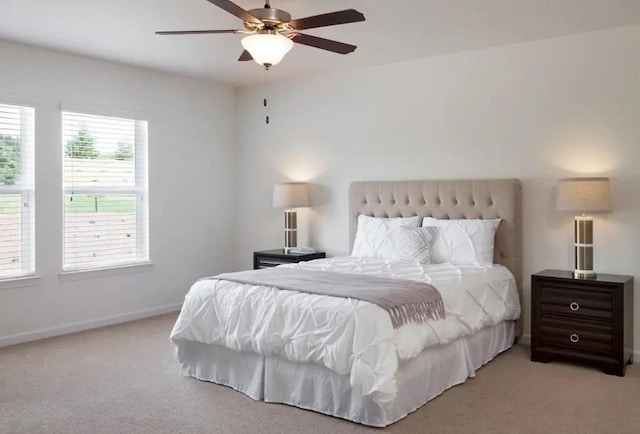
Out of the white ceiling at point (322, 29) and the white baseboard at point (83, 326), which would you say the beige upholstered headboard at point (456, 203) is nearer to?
the white ceiling at point (322, 29)

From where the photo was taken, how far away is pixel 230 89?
694 centimetres

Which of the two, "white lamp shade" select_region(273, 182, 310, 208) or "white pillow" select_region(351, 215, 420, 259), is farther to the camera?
"white lamp shade" select_region(273, 182, 310, 208)

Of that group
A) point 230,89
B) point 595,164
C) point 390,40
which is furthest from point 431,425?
point 230,89

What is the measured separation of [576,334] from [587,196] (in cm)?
104

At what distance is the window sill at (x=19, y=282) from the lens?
492 centimetres

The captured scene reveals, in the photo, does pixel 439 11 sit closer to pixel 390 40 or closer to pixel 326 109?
pixel 390 40

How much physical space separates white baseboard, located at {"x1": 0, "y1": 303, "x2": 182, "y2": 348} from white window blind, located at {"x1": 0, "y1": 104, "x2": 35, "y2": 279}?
1.77 ft

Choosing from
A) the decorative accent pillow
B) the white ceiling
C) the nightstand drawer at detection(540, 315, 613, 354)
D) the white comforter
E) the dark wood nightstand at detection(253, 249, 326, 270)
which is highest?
the white ceiling

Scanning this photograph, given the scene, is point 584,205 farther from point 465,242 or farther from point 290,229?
point 290,229

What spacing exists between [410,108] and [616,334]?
2686mm

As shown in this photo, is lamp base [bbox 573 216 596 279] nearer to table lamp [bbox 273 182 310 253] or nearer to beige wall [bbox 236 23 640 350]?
beige wall [bbox 236 23 640 350]

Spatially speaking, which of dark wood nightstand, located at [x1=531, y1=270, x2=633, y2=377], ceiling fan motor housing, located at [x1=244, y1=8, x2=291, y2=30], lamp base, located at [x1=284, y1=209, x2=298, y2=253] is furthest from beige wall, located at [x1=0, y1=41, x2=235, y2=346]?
dark wood nightstand, located at [x1=531, y1=270, x2=633, y2=377]

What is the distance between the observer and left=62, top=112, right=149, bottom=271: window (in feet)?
17.9

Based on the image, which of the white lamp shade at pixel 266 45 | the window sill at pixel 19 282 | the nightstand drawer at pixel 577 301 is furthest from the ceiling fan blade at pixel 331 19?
the window sill at pixel 19 282
